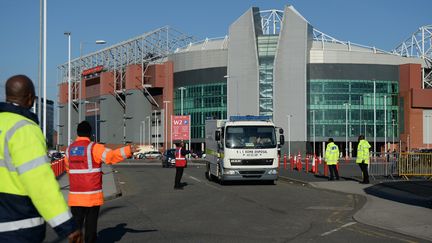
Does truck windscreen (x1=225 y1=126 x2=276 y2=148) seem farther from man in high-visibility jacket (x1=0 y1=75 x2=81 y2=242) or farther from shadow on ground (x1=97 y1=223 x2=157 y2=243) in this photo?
man in high-visibility jacket (x1=0 y1=75 x2=81 y2=242)

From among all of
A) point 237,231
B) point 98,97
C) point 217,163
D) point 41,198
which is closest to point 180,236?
point 237,231

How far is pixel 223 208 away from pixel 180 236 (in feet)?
16.1

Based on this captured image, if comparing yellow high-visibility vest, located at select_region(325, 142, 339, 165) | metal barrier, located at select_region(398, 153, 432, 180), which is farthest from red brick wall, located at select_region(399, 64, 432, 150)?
yellow high-visibility vest, located at select_region(325, 142, 339, 165)

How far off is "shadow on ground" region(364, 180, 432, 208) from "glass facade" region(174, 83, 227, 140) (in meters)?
83.2

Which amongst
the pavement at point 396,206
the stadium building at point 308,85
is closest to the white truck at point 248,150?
the pavement at point 396,206

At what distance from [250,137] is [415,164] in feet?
23.7

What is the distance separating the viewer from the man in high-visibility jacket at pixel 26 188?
364 cm

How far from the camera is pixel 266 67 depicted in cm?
9862

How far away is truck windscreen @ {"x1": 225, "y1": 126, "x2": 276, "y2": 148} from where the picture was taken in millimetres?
23891

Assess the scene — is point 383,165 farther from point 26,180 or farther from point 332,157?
point 26,180

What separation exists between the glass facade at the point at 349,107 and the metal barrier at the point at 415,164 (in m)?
73.2

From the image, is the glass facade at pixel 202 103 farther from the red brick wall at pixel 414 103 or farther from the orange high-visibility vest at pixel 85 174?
the orange high-visibility vest at pixel 85 174

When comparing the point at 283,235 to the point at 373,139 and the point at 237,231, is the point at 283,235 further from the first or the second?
the point at 373,139

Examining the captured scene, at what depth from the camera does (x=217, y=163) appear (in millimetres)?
25359
